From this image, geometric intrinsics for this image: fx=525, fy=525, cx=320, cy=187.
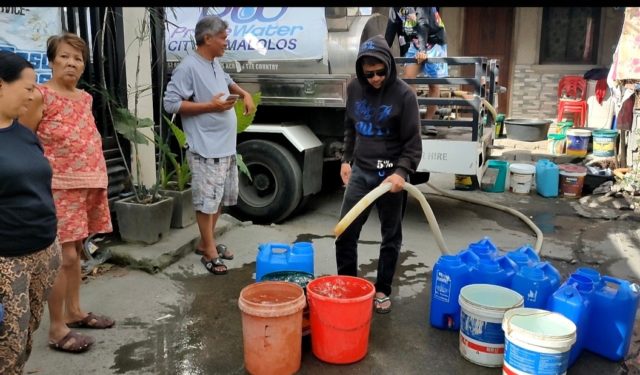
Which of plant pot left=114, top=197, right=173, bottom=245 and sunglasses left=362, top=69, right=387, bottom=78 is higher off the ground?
sunglasses left=362, top=69, right=387, bottom=78

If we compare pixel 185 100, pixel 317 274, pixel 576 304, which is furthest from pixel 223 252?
pixel 576 304

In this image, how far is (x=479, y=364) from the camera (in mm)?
2828

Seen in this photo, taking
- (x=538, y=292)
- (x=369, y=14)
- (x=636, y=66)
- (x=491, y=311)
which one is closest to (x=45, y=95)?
(x=491, y=311)

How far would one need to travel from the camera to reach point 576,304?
2723mm

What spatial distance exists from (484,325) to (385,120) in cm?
130

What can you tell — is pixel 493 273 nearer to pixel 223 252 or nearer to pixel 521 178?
pixel 223 252

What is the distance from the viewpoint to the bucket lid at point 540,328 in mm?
2432

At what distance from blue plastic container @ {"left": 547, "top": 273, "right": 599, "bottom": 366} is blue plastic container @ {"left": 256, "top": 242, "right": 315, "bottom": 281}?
1397 mm

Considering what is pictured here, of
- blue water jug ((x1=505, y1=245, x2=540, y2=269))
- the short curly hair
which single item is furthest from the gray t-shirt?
blue water jug ((x1=505, y1=245, x2=540, y2=269))

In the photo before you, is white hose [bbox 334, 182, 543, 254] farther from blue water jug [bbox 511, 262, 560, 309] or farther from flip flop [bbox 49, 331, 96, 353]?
flip flop [bbox 49, 331, 96, 353]

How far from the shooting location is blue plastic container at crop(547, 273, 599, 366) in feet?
8.97

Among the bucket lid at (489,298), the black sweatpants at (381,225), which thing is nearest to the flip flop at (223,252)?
the black sweatpants at (381,225)

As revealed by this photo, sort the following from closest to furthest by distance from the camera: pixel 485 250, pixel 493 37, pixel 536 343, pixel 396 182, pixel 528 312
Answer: pixel 536 343 → pixel 528 312 → pixel 396 182 → pixel 485 250 → pixel 493 37

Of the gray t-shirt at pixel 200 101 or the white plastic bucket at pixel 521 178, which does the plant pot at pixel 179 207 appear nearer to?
the gray t-shirt at pixel 200 101
